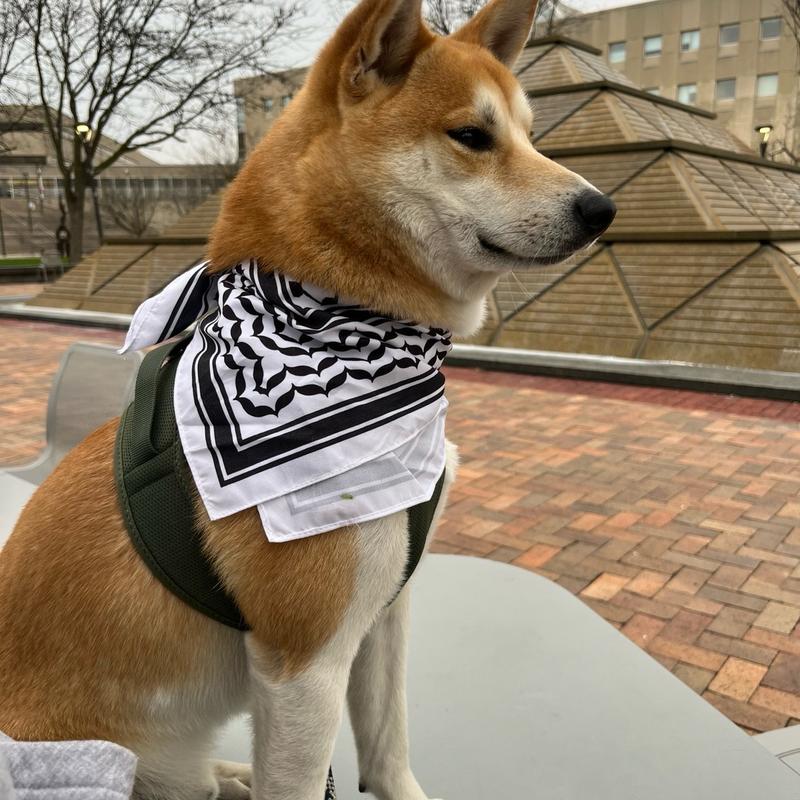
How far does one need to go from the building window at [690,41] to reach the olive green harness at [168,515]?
195 ft

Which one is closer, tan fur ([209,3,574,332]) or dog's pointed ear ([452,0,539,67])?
→ tan fur ([209,3,574,332])

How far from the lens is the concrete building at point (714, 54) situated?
161 ft

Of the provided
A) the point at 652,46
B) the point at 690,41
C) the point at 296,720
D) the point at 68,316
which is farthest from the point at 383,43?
the point at 652,46

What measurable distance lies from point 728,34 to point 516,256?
59020mm

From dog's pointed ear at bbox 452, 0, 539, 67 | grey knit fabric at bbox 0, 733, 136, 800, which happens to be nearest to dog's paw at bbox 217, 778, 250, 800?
grey knit fabric at bbox 0, 733, 136, 800

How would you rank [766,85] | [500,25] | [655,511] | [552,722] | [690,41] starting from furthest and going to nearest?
[690,41]
[766,85]
[655,511]
[552,722]
[500,25]

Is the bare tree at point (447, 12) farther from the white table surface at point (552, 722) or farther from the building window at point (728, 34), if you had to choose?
the building window at point (728, 34)

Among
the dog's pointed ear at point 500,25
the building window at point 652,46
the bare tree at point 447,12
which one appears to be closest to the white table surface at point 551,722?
the dog's pointed ear at point 500,25

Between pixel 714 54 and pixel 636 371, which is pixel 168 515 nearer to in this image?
pixel 636 371

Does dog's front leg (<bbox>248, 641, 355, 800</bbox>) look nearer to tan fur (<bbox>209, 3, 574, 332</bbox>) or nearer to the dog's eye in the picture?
tan fur (<bbox>209, 3, 574, 332</bbox>)

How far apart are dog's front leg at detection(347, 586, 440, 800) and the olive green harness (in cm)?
41

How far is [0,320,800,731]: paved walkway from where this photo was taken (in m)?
3.46

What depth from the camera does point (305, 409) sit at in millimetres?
1434

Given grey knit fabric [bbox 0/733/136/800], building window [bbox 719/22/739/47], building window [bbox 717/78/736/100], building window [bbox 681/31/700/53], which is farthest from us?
building window [bbox 681/31/700/53]
